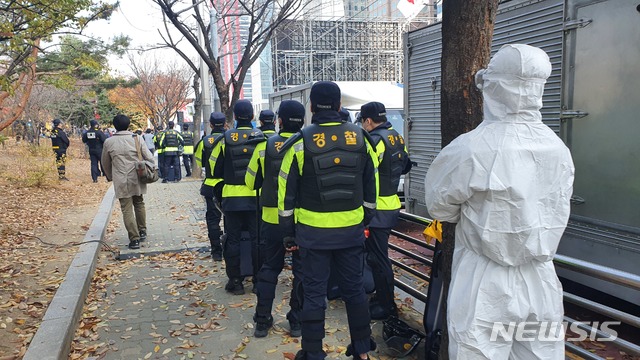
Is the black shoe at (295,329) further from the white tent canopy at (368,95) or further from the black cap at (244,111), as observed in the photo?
the white tent canopy at (368,95)

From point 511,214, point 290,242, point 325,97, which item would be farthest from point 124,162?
point 511,214

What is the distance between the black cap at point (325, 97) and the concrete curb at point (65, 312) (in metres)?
2.84

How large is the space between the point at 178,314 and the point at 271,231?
1.54 meters

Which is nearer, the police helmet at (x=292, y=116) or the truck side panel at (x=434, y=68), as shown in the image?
the police helmet at (x=292, y=116)

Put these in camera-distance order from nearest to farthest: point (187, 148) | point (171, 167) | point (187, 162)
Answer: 1. point (171, 167)
2. point (187, 148)
3. point (187, 162)

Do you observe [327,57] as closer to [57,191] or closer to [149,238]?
[57,191]

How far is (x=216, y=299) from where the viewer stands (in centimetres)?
538

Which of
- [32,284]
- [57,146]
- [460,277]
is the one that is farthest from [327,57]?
[460,277]

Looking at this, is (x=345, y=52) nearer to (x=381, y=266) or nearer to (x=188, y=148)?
(x=188, y=148)

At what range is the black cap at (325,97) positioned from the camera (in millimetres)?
3557

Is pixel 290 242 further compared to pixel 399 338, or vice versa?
pixel 399 338

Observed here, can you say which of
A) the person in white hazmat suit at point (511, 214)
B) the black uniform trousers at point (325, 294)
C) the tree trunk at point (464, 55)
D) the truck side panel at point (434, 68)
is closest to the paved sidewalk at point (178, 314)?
the black uniform trousers at point (325, 294)

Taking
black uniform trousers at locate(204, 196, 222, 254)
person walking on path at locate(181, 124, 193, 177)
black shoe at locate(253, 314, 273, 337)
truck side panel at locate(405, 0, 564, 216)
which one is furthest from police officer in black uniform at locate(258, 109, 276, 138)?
person walking on path at locate(181, 124, 193, 177)

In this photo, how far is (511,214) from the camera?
2213mm
